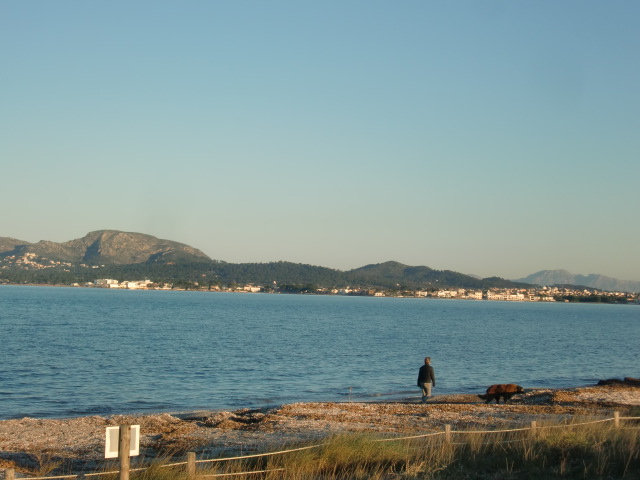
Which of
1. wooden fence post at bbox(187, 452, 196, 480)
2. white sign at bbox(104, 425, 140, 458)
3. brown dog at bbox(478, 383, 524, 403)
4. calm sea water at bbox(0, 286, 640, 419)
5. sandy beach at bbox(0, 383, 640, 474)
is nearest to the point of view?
white sign at bbox(104, 425, 140, 458)

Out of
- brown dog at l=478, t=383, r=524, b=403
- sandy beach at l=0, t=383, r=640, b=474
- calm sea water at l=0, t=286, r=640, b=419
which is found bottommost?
calm sea water at l=0, t=286, r=640, b=419

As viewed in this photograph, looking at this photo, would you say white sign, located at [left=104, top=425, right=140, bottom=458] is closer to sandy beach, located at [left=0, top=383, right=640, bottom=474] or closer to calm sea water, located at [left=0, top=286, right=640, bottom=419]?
sandy beach, located at [left=0, top=383, right=640, bottom=474]

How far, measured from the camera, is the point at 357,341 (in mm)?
61062

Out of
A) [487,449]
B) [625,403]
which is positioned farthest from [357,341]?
[487,449]

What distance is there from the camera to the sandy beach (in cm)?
1574

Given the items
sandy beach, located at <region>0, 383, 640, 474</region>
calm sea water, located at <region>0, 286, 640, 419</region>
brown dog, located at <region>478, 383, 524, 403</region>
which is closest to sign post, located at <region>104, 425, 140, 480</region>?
sandy beach, located at <region>0, 383, 640, 474</region>

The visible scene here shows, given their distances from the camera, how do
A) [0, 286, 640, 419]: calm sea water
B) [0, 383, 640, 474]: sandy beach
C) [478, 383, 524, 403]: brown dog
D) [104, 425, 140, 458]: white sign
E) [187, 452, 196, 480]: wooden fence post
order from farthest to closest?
[0, 286, 640, 419]: calm sea water < [478, 383, 524, 403]: brown dog < [0, 383, 640, 474]: sandy beach < [187, 452, 196, 480]: wooden fence post < [104, 425, 140, 458]: white sign

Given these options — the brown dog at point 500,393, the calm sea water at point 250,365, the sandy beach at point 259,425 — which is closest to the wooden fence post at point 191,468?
the sandy beach at point 259,425

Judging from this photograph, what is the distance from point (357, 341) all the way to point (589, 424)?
1808 inches

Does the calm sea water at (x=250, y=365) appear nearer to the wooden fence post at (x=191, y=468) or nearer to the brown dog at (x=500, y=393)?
the brown dog at (x=500, y=393)

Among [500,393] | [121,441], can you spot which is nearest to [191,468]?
[121,441]

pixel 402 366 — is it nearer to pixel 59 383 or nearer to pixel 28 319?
pixel 59 383

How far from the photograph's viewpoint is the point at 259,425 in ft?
65.3

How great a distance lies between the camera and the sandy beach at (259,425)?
1574 cm
